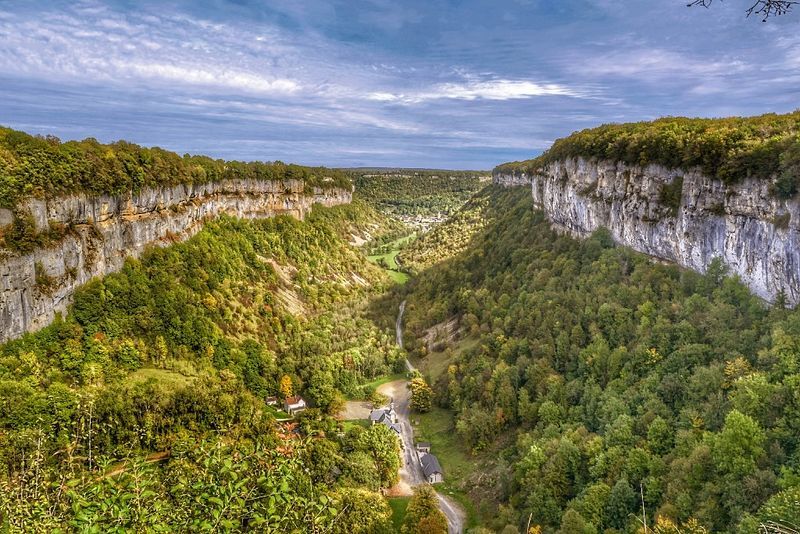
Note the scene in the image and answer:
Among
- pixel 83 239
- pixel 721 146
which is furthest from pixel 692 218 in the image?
pixel 83 239

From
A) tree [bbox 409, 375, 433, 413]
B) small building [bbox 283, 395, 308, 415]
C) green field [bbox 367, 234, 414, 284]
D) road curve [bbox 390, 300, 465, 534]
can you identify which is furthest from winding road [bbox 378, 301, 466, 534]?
green field [bbox 367, 234, 414, 284]

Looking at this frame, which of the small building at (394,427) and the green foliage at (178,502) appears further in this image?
the small building at (394,427)

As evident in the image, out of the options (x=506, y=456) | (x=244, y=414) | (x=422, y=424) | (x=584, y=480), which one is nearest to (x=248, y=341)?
(x=244, y=414)

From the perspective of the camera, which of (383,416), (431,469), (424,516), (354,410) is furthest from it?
(354,410)

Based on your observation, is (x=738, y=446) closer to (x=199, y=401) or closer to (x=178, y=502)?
(x=178, y=502)

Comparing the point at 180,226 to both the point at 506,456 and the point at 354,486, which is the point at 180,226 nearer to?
the point at 354,486

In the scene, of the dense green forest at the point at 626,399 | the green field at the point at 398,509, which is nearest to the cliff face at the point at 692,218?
the dense green forest at the point at 626,399

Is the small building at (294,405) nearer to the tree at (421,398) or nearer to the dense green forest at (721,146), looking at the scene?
the tree at (421,398)
